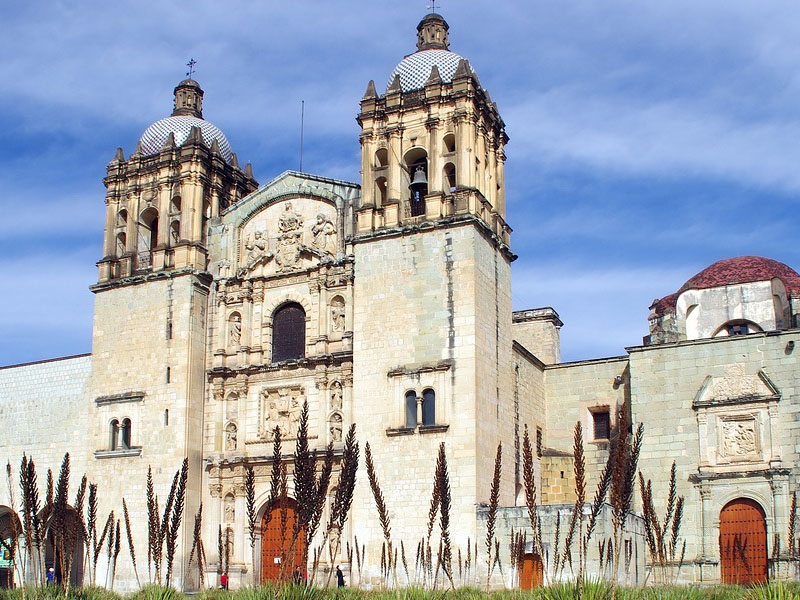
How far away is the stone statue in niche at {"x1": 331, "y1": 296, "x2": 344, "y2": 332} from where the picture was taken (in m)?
26.8

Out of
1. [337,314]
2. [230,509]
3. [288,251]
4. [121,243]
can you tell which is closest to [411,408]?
[337,314]

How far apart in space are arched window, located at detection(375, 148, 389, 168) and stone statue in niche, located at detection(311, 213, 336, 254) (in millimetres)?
2106

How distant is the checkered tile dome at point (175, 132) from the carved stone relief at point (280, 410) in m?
8.46

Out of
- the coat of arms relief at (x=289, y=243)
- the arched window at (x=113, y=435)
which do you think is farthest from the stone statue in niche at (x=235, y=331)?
the arched window at (x=113, y=435)

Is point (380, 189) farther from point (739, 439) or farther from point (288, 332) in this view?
point (739, 439)

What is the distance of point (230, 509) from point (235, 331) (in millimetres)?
4905

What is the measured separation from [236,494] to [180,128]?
11.5 meters

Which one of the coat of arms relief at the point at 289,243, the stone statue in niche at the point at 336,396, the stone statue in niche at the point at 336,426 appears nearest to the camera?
the stone statue in niche at the point at 336,426

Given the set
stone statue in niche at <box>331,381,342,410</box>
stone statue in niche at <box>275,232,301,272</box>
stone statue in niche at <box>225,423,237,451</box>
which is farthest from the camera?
stone statue in niche at <box>275,232,301,272</box>

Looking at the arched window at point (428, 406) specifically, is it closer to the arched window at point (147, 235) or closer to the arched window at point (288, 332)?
the arched window at point (288, 332)

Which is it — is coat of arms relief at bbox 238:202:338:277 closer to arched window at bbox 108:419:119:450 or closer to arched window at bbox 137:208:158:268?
arched window at bbox 137:208:158:268

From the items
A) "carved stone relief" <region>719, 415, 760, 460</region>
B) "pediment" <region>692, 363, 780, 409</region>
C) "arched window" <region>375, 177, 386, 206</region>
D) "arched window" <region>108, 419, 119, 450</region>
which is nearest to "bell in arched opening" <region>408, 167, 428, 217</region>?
"arched window" <region>375, 177, 386, 206</region>

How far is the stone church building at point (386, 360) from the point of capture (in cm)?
2433

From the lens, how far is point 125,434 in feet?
92.5
